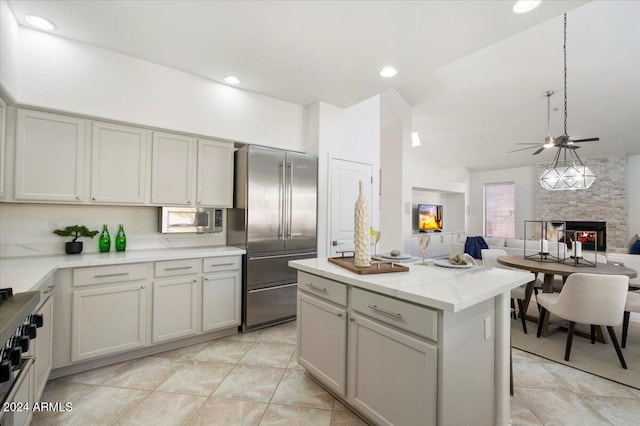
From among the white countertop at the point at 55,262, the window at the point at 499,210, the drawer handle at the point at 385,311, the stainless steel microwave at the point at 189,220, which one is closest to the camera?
the drawer handle at the point at 385,311

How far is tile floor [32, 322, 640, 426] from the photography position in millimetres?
1829

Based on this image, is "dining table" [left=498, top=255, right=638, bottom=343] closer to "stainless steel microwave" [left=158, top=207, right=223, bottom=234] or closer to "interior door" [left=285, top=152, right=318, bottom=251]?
"interior door" [left=285, top=152, right=318, bottom=251]

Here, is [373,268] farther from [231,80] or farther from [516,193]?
[516,193]

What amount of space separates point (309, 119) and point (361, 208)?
93.8 inches

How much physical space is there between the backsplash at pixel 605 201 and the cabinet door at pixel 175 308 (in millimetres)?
9145

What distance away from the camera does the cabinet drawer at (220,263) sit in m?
2.89

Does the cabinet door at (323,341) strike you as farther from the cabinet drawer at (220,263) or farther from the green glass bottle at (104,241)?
the green glass bottle at (104,241)

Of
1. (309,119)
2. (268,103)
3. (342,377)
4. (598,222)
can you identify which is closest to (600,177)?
(598,222)

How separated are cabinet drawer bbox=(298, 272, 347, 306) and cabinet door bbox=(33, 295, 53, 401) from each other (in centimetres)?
165

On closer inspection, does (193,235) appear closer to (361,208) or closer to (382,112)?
(361,208)

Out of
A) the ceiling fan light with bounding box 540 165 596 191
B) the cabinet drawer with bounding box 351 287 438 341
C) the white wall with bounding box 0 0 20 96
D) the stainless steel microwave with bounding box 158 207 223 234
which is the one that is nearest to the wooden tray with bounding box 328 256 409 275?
the cabinet drawer with bounding box 351 287 438 341

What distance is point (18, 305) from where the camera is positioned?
1.20 m

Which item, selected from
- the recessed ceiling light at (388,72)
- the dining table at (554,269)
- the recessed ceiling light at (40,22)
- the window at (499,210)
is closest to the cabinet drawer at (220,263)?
the recessed ceiling light at (40,22)

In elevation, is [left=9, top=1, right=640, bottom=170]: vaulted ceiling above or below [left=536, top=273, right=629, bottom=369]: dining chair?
above
